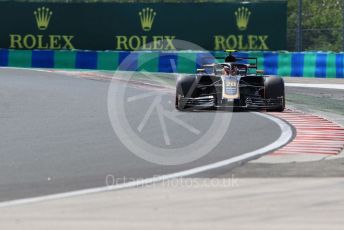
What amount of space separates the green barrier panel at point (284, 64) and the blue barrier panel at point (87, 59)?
5721 mm

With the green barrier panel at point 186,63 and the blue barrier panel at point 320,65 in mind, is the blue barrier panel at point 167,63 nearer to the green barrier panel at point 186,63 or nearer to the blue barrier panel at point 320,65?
the green barrier panel at point 186,63

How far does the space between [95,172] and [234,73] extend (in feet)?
20.5

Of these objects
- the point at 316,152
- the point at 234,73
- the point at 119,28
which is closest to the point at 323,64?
the point at 119,28

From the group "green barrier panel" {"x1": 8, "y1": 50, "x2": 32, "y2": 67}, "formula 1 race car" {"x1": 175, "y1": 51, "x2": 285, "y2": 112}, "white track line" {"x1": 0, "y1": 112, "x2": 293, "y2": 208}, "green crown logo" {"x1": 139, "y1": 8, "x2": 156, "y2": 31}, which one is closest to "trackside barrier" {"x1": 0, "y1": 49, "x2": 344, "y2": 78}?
"green barrier panel" {"x1": 8, "y1": 50, "x2": 32, "y2": 67}

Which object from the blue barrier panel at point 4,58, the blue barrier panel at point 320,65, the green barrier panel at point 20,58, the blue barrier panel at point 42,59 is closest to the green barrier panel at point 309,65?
the blue barrier panel at point 320,65

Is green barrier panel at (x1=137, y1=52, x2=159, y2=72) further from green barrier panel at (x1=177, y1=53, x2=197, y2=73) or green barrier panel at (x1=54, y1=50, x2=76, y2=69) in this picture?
green barrier panel at (x1=54, y1=50, x2=76, y2=69)

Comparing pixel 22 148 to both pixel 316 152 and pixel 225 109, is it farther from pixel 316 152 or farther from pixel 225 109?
pixel 225 109

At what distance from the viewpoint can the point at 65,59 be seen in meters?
28.8

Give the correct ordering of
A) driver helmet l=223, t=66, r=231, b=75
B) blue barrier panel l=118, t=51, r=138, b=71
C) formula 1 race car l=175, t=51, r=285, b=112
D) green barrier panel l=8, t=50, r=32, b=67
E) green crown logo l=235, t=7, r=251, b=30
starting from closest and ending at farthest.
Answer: formula 1 race car l=175, t=51, r=285, b=112 → driver helmet l=223, t=66, r=231, b=75 → blue barrier panel l=118, t=51, r=138, b=71 → green barrier panel l=8, t=50, r=32, b=67 → green crown logo l=235, t=7, r=251, b=30

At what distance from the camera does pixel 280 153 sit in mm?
10461

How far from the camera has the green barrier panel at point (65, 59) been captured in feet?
94.5

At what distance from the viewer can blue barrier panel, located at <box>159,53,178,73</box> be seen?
27.7 metres

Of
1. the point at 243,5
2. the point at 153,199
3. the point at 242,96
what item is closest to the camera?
the point at 153,199

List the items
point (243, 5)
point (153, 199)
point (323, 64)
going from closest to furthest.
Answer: point (153, 199)
point (323, 64)
point (243, 5)
